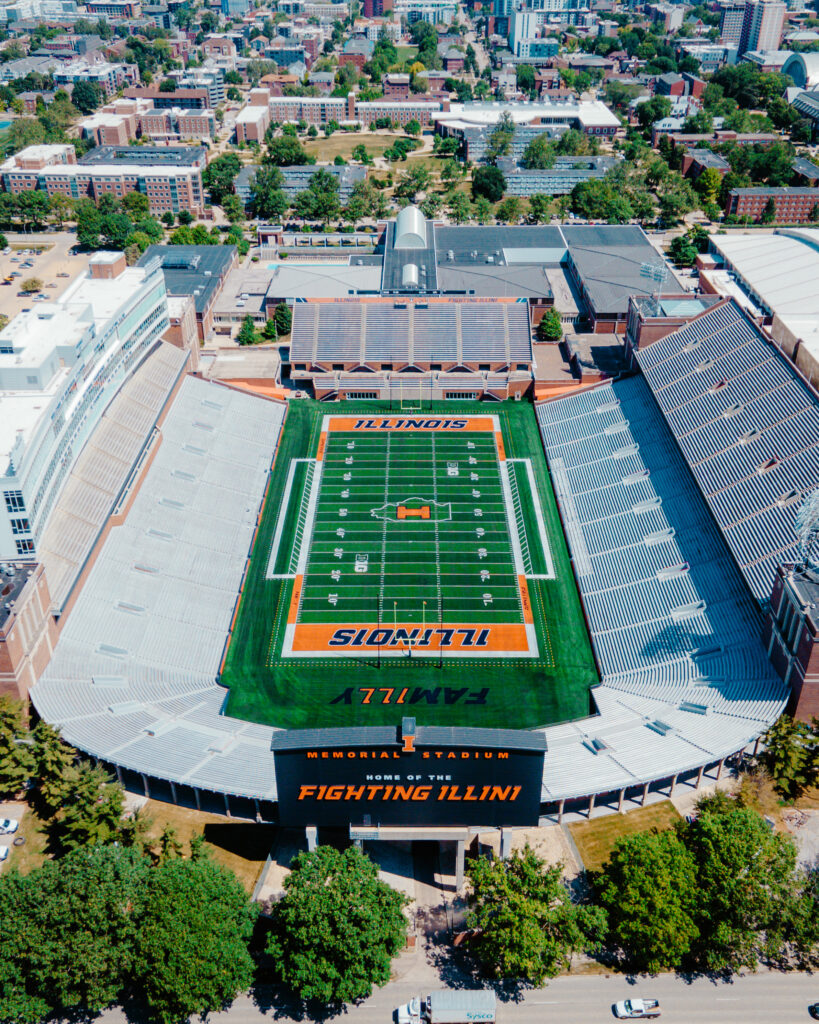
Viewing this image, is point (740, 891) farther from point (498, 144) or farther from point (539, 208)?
point (498, 144)

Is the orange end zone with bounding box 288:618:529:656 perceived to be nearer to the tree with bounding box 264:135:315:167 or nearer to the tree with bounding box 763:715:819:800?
the tree with bounding box 763:715:819:800

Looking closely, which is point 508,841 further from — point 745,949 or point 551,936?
point 745,949

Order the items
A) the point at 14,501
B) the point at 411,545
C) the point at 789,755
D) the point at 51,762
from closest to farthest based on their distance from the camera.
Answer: the point at 51,762, the point at 789,755, the point at 14,501, the point at 411,545

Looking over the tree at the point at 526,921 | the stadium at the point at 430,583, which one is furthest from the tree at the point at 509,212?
the tree at the point at 526,921

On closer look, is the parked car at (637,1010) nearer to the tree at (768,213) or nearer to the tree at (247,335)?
the tree at (247,335)

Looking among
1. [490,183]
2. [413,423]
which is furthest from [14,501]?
[490,183]
